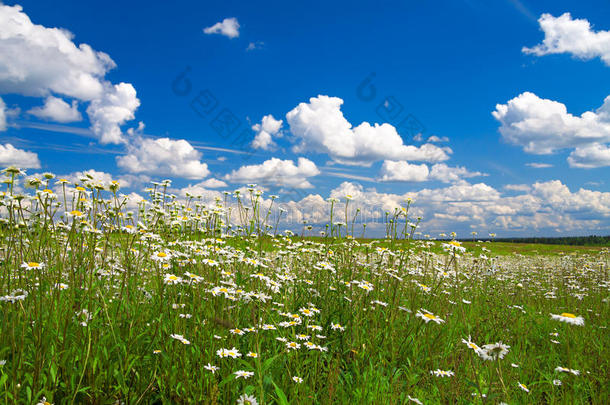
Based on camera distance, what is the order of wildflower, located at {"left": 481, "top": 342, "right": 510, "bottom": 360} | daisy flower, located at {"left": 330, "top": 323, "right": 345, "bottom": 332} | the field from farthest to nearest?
daisy flower, located at {"left": 330, "top": 323, "right": 345, "bottom": 332}, the field, wildflower, located at {"left": 481, "top": 342, "right": 510, "bottom": 360}

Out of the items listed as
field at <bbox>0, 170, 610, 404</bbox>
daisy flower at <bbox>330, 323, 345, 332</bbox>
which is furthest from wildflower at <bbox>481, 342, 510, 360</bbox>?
daisy flower at <bbox>330, 323, 345, 332</bbox>

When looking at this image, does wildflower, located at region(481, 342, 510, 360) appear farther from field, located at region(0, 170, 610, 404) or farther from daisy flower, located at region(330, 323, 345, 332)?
daisy flower, located at region(330, 323, 345, 332)

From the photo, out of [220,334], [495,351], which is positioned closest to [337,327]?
[220,334]

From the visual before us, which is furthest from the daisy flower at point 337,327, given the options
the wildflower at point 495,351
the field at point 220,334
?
the wildflower at point 495,351

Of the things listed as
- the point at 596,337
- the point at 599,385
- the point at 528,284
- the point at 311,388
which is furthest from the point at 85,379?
the point at 528,284

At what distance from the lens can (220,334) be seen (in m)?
3.62

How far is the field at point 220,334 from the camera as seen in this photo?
9.37 feet

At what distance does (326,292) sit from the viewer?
4953 millimetres

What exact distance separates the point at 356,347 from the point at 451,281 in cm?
578

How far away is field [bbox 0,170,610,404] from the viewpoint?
286 centimetres

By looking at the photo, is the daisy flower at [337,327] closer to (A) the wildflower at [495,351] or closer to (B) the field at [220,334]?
(B) the field at [220,334]

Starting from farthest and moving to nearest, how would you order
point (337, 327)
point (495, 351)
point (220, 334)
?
point (337, 327)
point (220, 334)
point (495, 351)

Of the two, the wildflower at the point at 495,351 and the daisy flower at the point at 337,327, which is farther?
the daisy flower at the point at 337,327

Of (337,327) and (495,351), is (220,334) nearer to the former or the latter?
(337,327)
